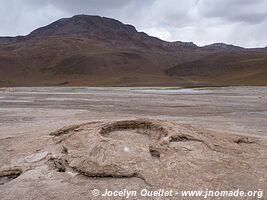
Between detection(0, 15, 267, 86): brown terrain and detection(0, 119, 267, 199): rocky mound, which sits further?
detection(0, 15, 267, 86): brown terrain

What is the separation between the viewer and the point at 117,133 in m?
9.47

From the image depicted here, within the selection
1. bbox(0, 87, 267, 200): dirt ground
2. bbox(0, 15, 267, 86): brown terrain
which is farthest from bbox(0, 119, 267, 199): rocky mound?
bbox(0, 15, 267, 86): brown terrain

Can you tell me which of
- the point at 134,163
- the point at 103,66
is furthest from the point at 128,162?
the point at 103,66

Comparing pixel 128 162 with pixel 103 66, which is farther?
pixel 103 66

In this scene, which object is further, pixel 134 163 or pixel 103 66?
pixel 103 66

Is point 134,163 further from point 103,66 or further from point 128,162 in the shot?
point 103,66

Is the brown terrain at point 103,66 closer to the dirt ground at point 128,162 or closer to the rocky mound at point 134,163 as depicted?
the dirt ground at point 128,162

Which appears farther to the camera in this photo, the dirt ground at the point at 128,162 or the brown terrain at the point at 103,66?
the brown terrain at the point at 103,66

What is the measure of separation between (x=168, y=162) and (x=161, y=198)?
1260 millimetres

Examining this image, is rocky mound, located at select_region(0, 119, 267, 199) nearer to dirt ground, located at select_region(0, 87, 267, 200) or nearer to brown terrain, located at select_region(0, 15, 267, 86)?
dirt ground, located at select_region(0, 87, 267, 200)

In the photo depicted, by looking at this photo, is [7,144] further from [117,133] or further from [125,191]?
[125,191]

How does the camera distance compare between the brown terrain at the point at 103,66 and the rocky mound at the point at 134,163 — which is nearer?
the rocky mound at the point at 134,163

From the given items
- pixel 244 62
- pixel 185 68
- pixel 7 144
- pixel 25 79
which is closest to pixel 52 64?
pixel 25 79

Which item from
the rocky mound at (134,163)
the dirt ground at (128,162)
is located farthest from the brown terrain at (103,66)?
the rocky mound at (134,163)
